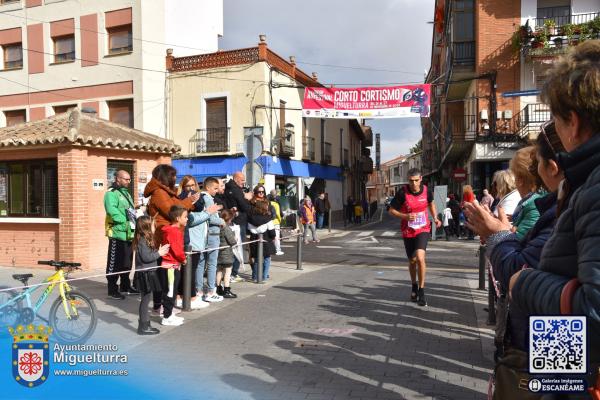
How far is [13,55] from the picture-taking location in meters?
25.8

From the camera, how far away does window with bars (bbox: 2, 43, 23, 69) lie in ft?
84.1

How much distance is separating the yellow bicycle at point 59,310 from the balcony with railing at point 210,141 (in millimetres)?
18666

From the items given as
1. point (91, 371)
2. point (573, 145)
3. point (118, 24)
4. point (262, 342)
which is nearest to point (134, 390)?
point (91, 371)

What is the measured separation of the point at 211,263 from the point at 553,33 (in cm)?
1821

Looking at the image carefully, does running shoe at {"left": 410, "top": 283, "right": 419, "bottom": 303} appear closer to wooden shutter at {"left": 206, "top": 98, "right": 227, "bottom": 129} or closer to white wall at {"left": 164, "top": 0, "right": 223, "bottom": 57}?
wooden shutter at {"left": 206, "top": 98, "right": 227, "bottom": 129}

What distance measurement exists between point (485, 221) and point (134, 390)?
10.0ft

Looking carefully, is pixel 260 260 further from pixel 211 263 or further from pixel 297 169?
pixel 297 169

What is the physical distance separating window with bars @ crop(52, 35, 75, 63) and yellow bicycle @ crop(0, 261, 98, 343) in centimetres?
2236

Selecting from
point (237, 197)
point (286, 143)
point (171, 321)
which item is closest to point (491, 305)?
point (171, 321)

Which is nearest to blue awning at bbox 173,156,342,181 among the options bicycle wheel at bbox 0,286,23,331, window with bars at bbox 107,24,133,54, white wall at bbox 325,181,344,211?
window with bars at bbox 107,24,133,54

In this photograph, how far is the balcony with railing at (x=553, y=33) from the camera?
19.0m

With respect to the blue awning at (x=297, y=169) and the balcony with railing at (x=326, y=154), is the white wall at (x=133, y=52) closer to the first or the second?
the blue awning at (x=297, y=169)

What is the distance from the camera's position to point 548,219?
2.18 m

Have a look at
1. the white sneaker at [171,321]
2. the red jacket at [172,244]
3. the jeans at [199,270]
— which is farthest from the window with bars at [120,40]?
the white sneaker at [171,321]
